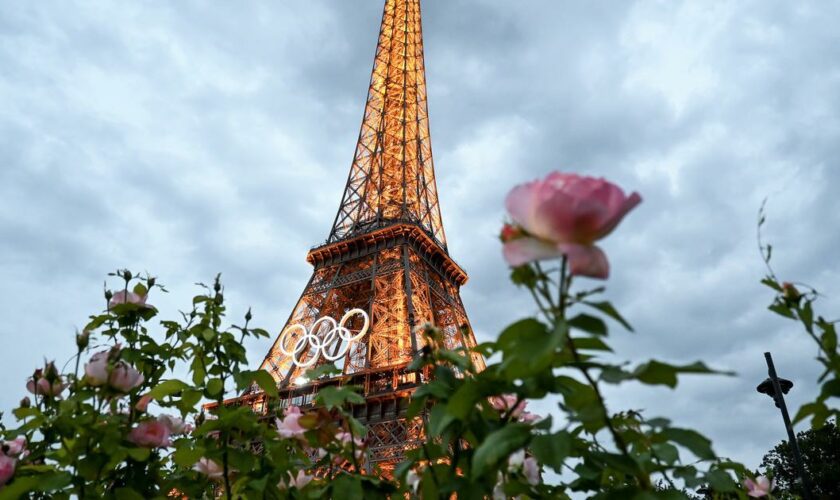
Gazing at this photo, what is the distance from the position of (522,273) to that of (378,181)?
3500 cm

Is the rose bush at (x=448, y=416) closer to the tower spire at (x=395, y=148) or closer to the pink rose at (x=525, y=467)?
the pink rose at (x=525, y=467)

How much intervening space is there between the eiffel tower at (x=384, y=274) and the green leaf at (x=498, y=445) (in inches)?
699

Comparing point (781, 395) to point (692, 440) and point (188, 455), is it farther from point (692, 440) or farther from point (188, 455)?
point (188, 455)

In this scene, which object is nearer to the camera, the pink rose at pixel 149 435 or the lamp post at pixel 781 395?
the pink rose at pixel 149 435

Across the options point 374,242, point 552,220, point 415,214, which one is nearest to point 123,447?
point 552,220

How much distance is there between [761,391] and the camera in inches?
330

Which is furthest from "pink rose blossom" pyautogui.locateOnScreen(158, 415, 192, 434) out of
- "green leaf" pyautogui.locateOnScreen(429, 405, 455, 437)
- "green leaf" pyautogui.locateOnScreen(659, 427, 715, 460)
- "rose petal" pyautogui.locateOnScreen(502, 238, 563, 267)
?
"green leaf" pyautogui.locateOnScreen(659, 427, 715, 460)

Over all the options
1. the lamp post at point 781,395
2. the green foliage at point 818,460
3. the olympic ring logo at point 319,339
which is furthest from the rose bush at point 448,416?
the green foliage at point 818,460

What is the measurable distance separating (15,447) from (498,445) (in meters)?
2.40

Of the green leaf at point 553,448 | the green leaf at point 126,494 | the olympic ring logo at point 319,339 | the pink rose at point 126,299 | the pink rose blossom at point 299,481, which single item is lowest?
the green leaf at point 553,448

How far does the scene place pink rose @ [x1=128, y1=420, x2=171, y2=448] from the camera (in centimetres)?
232

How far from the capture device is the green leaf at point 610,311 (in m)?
1.22

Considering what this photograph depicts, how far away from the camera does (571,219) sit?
1.25 meters

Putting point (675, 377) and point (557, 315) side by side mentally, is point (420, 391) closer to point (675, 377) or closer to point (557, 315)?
point (557, 315)
